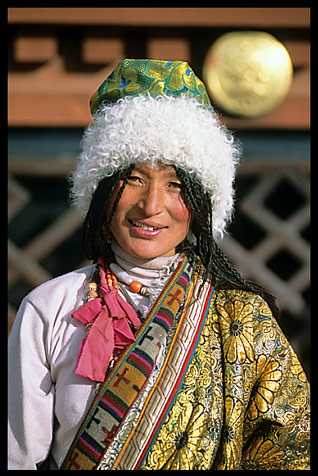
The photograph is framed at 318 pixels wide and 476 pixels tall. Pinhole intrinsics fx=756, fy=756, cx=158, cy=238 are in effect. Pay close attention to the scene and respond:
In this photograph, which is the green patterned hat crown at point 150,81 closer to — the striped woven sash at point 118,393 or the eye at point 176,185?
the eye at point 176,185

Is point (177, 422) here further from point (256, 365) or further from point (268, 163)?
point (268, 163)

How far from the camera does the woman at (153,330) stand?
202 centimetres

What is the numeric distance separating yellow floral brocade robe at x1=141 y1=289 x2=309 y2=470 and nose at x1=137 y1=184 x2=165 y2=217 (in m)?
0.34

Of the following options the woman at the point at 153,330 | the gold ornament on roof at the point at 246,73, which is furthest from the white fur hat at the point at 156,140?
the gold ornament on roof at the point at 246,73

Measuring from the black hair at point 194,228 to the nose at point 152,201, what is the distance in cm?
7

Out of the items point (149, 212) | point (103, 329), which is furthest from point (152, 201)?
point (103, 329)

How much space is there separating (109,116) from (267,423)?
99cm

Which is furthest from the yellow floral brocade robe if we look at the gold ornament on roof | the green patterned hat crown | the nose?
the gold ornament on roof

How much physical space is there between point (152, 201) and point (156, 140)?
6.8 inches

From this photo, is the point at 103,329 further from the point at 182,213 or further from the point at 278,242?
the point at 278,242

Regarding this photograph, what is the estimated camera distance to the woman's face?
2107mm

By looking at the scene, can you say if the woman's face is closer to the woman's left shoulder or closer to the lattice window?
the woman's left shoulder
